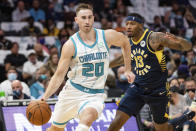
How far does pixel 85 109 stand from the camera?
618cm

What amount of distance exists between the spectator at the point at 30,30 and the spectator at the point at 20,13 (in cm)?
55

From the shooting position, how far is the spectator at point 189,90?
1023 cm

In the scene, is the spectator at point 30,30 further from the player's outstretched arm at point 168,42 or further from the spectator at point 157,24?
the player's outstretched arm at point 168,42

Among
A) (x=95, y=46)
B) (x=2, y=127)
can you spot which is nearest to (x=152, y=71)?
(x=95, y=46)

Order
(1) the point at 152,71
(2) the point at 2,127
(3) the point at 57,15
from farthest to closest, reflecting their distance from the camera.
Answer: (3) the point at 57,15 → (2) the point at 2,127 → (1) the point at 152,71

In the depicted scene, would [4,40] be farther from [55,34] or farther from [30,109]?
[30,109]

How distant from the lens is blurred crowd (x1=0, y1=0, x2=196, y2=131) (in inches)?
409

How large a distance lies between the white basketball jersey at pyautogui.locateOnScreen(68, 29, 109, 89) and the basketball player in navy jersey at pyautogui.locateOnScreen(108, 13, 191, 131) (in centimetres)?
132

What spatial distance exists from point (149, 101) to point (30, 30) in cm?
832

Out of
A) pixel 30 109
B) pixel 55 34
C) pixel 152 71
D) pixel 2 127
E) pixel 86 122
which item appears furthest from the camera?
pixel 55 34

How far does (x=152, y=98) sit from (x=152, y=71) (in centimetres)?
48

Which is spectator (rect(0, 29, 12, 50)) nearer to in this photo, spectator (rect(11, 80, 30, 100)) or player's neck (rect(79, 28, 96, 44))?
spectator (rect(11, 80, 30, 100))

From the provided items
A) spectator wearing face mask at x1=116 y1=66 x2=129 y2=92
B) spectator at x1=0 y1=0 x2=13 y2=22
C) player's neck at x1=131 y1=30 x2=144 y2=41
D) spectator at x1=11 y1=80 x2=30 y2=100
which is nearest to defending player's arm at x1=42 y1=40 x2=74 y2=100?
player's neck at x1=131 y1=30 x2=144 y2=41

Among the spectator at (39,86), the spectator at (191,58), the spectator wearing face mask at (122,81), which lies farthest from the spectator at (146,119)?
the spectator at (191,58)
